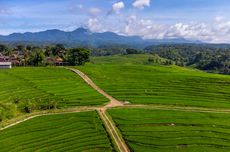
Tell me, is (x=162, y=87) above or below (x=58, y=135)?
above

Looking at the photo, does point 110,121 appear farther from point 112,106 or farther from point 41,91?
point 41,91

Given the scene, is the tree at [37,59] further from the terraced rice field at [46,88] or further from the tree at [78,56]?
the terraced rice field at [46,88]

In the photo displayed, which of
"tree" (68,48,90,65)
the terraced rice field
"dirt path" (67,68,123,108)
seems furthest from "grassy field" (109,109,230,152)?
"tree" (68,48,90,65)

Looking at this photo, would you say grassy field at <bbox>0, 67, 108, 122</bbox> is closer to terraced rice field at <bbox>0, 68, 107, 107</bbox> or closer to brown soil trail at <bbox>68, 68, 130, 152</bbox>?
terraced rice field at <bbox>0, 68, 107, 107</bbox>

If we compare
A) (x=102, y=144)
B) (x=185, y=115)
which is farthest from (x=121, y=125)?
(x=185, y=115)

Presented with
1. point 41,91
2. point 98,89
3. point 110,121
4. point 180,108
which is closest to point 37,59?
point 98,89
